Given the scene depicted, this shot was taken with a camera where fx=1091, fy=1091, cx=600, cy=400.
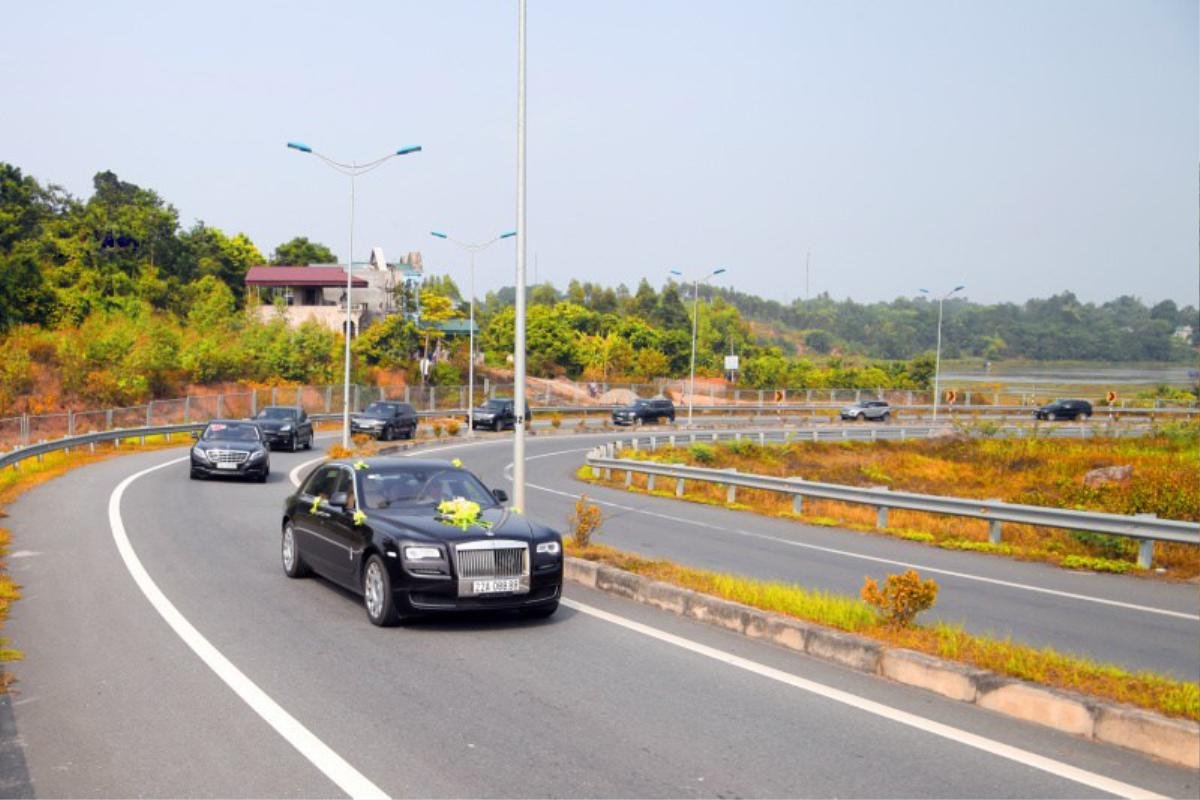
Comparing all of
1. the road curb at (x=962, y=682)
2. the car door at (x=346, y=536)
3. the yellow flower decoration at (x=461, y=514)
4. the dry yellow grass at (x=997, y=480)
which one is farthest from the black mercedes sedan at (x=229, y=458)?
the road curb at (x=962, y=682)

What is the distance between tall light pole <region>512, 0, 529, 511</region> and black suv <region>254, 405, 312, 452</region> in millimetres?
23042

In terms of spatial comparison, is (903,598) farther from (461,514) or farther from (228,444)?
(228,444)

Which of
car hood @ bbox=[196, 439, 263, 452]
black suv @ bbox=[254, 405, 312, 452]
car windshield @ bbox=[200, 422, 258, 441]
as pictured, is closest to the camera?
car hood @ bbox=[196, 439, 263, 452]

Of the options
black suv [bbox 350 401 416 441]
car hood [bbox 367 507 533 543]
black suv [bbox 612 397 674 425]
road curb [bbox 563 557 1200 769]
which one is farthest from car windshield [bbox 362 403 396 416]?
road curb [bbox 563 557 1200 769]

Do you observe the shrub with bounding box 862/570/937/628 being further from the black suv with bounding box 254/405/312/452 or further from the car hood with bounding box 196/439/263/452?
the black suv with bounding box 254/405/312/452

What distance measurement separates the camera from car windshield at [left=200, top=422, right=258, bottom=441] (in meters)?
26.2

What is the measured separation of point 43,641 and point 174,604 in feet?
5.69

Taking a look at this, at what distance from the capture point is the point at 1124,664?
9133 millimetres

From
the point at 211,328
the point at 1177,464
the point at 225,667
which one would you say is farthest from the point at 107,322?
the point at 225,667

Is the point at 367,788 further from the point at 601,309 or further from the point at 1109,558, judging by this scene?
the point at 601,309

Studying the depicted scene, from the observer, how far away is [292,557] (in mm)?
12445

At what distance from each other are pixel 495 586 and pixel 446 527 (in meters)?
0.79

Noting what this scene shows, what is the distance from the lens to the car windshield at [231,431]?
26172 mm

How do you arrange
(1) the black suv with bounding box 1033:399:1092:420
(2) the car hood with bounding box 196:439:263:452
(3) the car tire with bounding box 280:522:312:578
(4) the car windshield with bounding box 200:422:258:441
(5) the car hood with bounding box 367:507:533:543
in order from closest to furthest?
(5) the car hood with bounding box 367:507:533:543 < (3) the car tire with bounding box 280:522:312:578 < (2) the car hood with bounding box 196:439:263:452 < (4) the car windshield with bounding box 200:422:258:441 < (1) the black suv with bounding box 1033:399:1092:420
